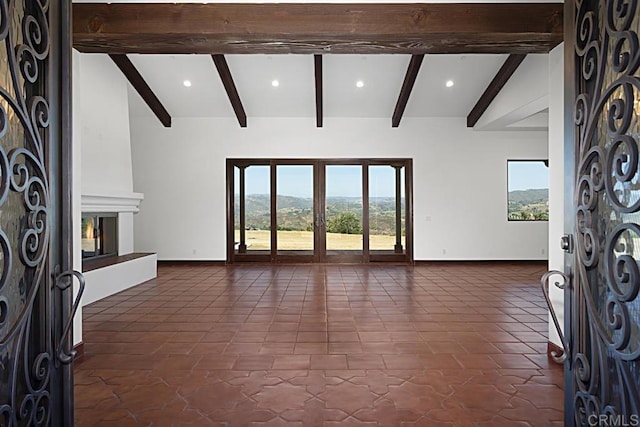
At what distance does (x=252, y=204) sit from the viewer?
894 cm

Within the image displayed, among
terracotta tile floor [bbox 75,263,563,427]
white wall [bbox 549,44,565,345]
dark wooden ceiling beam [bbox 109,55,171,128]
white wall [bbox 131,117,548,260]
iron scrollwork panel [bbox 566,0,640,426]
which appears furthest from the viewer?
white wall [bbox 131,117,548,260]

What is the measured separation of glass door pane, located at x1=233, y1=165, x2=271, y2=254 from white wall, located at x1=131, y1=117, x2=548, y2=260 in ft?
1.10

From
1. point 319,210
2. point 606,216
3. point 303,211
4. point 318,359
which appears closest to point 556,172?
point 606,216

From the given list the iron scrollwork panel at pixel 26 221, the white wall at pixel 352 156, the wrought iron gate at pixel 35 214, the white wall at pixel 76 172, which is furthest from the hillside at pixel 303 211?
the iron scrollwork panel at pixel 26 221

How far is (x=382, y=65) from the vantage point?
6.98 m

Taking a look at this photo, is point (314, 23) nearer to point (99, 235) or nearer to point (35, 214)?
point (35, 214)

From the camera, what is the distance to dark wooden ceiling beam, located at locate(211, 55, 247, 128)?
259 inches

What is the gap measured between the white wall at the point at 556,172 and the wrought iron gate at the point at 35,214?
3314 millimetres

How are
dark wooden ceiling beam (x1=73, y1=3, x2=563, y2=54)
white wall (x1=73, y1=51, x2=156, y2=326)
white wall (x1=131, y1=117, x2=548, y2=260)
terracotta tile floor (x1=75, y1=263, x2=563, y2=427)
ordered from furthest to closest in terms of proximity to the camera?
1. white wall (x1=131, y1=117, x2=548, y2=260)
2. white wall (x1=73, y1=51, x2=156, y2=326)
3. dark wooden ceiling beam (x1=73, y1=3, x2=563, y2=54)
4. terracotta tile floor (x1=75, y1=263, x2=563, y2=427)

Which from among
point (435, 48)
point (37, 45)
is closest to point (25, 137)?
point (37, 45)

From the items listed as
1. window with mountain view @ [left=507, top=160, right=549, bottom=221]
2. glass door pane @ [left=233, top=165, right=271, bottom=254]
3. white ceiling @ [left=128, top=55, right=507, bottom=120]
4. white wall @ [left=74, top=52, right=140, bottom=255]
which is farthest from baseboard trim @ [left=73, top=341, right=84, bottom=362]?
window with mountain view @ [left=507, top=160, right=549, bottom=221]

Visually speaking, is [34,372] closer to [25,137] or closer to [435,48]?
[25,137]

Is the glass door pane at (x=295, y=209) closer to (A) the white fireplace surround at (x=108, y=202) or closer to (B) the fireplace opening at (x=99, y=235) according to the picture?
(A) the white fireplace surround at (x=108, y=202)

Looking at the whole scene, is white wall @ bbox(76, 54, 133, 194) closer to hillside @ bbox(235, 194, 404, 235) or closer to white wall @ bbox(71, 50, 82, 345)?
white wall @ bbox(71, 50, 82, 345)
